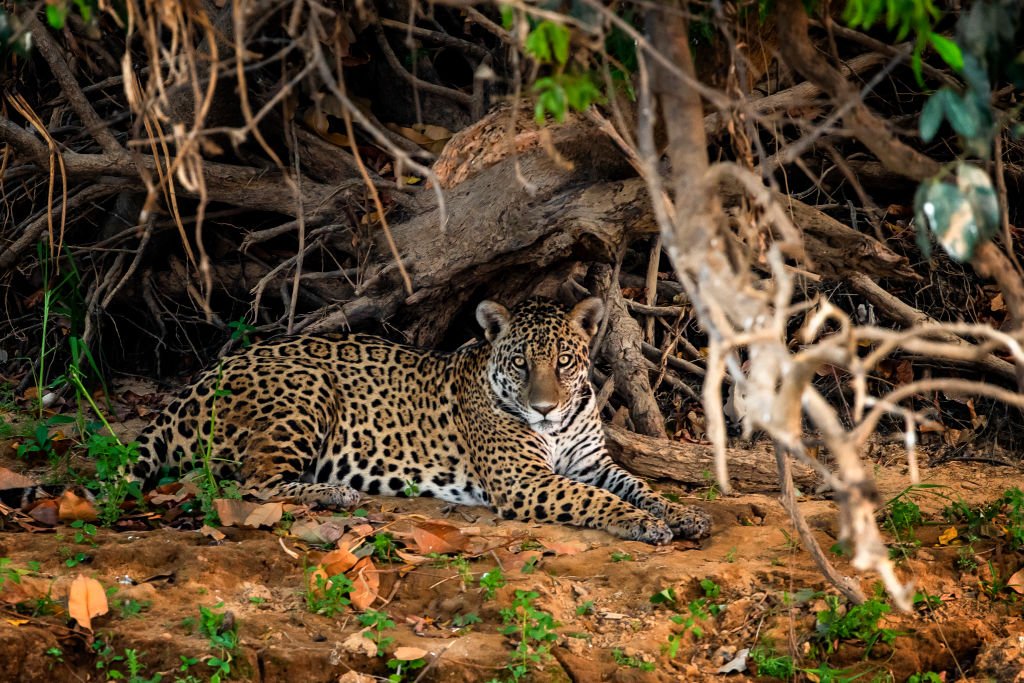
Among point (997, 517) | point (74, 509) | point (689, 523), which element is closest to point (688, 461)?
point (689, 523)

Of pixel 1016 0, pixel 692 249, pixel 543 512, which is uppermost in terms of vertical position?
pixel 1016 0

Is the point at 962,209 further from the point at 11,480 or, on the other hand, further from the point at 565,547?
the point at 11,480

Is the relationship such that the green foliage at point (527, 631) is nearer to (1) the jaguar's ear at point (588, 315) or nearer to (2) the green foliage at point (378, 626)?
(2) the green foliage at point (378, 626)

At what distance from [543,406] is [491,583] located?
1.73 metres

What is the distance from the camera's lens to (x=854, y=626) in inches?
225

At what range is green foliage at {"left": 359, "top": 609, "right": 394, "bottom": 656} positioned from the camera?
16.9 ft

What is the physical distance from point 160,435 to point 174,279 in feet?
6.84

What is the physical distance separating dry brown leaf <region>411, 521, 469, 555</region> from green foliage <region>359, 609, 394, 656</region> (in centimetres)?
77

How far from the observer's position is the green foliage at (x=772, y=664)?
5.46 meters

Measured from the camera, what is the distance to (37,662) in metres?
4.86

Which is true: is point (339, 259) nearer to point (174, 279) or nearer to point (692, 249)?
point (174, 279)

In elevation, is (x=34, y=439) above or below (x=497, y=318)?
below

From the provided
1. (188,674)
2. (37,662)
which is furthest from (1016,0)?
(37,662)

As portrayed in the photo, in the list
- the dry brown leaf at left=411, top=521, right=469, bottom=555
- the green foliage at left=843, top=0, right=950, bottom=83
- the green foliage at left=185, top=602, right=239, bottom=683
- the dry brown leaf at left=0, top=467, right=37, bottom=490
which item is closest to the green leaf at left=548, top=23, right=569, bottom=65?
the green foliage at left=843, top=0, right=950, bottom=83
